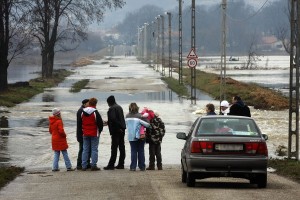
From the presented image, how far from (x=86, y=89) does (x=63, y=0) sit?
2305 centimetres

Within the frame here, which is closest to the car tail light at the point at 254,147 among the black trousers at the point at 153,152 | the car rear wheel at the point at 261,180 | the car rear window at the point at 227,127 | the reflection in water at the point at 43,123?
the car rear window at the point at 227,127

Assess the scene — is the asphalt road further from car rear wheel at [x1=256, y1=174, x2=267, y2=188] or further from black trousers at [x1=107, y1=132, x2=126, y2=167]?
black trousers at [x1=107, y1=132, x2=126, y2=167]

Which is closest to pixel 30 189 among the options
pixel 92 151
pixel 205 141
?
pixel 205 141

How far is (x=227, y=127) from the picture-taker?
54.9 ft

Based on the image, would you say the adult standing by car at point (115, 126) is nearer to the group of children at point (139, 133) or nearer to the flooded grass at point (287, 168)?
the group of children at point (139, 133)

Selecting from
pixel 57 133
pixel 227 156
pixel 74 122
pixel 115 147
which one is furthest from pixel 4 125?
pixel 227 156

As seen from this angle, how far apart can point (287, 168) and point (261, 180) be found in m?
3.73

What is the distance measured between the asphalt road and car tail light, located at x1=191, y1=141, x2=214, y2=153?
663 mm

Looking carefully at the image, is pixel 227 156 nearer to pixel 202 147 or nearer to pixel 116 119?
pixel 202 147

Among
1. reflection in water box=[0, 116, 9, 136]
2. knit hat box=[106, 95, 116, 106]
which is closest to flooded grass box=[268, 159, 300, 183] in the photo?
knit hat box=[106, 95, 116, 106]

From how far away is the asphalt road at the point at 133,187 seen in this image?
1498 cm

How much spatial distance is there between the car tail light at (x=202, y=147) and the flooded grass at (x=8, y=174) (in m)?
3.67

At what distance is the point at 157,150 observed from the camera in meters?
21.4

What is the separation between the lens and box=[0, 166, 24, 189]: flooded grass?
17.9 metres
